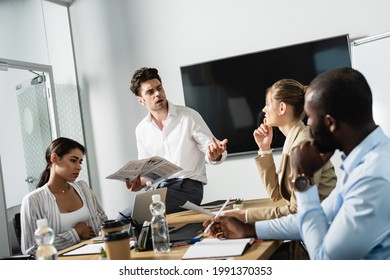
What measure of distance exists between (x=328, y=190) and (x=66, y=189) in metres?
1.18

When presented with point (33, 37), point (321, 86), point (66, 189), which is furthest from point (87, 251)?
point (33, 37)

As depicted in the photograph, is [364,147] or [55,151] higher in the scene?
[55,151]

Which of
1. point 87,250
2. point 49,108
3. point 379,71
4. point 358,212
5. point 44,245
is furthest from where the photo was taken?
point 49,108

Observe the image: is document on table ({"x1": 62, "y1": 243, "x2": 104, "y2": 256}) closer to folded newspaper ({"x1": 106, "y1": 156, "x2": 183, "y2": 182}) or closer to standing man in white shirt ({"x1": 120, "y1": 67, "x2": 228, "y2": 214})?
folded newspaper ({"x1": 106, "y1": 156, "x2": 183, "y2": 182})

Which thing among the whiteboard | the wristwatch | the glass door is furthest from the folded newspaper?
the glass door

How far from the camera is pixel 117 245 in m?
1.28

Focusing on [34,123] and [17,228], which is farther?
[34,123]

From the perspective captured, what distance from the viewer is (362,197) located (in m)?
1.06

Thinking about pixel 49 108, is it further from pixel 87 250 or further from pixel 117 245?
pixel 117 245

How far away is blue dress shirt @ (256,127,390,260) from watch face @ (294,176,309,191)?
0.06 feet

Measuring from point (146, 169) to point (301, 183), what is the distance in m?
1.02

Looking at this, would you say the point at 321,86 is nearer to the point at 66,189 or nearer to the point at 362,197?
the point at 362,197

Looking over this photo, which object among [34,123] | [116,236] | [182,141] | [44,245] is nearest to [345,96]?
[116,236]

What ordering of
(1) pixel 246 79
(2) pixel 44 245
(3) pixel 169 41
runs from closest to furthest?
1. (2) pixel 44 245
2. (1) pixel 246 79
3. (3) pixel 169 41
